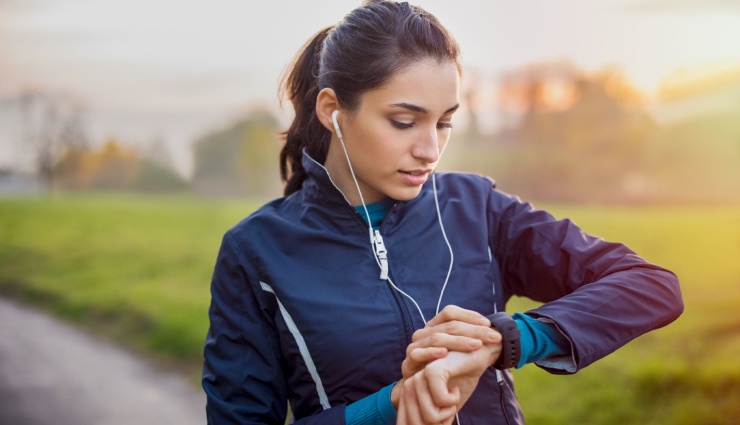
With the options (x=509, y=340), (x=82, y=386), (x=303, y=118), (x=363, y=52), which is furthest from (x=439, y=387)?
(x=82, y=386)

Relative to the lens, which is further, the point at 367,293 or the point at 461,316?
the point at 367,293

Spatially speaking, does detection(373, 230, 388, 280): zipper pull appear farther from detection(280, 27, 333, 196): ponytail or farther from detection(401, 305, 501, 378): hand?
detection(280, 27, 333, 196): ponytail

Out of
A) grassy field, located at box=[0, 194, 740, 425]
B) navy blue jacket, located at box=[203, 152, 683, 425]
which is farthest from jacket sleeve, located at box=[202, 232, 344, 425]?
grassy field, located at box=[0, 194, 740, 425]

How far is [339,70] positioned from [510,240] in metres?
0.71

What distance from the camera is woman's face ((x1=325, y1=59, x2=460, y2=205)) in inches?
74.9

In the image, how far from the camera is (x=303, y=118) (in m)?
2.33

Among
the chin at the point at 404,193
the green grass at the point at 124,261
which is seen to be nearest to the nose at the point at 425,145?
the chin at the point at 404,193

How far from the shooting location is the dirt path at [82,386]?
4.31 metres

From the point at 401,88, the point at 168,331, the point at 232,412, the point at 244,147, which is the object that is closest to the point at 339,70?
the point at 401,88

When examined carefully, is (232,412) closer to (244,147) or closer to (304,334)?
(304,334)

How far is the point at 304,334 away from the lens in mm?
1911

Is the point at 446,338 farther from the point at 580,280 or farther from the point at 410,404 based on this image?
the point at 580,280

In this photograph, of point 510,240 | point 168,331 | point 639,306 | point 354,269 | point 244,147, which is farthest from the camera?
point 244,147

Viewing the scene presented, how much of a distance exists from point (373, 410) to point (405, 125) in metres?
0.75
